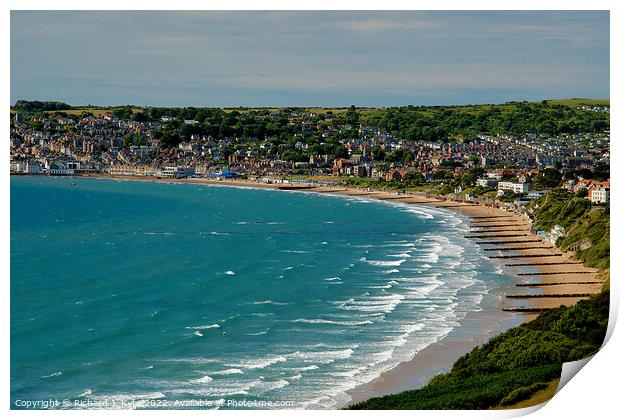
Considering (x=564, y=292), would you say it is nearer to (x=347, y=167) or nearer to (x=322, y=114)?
A: (x=347, y=167)

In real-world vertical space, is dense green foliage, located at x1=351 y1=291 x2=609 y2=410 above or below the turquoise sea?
above

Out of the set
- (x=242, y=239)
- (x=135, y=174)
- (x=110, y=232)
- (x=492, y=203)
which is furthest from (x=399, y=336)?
(x=135, y=174)

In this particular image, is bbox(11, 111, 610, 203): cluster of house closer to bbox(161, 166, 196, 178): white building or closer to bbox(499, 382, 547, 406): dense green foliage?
bbox(161, 166, 196, 178): white building

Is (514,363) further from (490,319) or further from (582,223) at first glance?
(582,223)

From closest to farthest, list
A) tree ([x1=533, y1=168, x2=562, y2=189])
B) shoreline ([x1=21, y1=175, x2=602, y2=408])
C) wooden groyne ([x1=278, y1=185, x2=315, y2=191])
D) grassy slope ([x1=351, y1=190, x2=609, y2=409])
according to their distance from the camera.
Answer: grassy slope ([x1=351, y1=190, x2=609, y2=409]), shoreline ([x1=21, y1=175, x2=602, y2=408]), tree ([x1=533, y1=168, x2=562, y2=189]), wooden groyne ([x1=278, y1=185, x2=315, y2=191])

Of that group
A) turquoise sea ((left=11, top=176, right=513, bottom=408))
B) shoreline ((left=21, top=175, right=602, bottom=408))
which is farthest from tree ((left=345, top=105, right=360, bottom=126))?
shoreline ((left=21, top=175, right=602, bottom=408))

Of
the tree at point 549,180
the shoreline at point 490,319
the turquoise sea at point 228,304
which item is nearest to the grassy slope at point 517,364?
the shoreline at point 490,319
